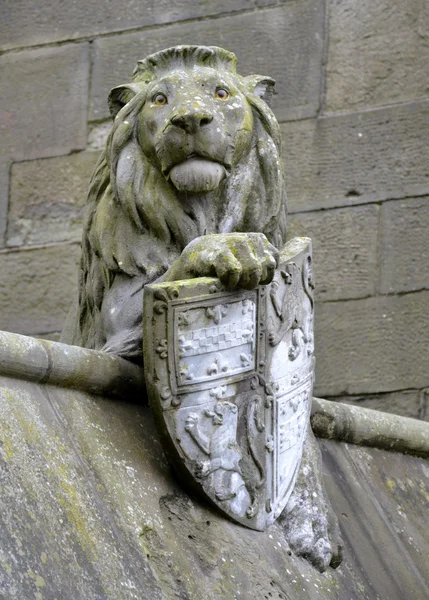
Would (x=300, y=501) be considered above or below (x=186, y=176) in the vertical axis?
below

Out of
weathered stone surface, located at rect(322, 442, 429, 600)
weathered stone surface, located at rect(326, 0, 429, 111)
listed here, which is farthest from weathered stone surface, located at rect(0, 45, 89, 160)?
weathered stone surface, located at rect(322, 442, 429, 600)

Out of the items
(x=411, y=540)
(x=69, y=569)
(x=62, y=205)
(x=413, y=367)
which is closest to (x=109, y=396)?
(x=69, y=569)

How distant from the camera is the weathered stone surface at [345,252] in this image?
6895 millimetres

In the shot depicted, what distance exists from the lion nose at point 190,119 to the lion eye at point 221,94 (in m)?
0.13

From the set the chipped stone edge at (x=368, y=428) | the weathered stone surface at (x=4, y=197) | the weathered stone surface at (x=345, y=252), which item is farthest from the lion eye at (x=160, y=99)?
the weathered stone surface at (x=4, y=197)

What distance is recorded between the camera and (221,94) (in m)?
4.68

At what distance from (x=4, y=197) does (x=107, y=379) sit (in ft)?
10.5

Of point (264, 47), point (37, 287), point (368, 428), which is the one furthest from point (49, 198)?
point (368, 428)

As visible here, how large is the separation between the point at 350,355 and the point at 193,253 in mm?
2574

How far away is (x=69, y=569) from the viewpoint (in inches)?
147

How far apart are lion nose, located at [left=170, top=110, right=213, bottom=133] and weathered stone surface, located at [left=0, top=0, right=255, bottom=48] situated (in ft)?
9.19

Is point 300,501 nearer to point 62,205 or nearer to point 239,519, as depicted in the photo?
point 239,519

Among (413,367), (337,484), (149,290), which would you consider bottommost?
(413,367)

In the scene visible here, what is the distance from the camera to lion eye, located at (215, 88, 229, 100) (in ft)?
15.3
